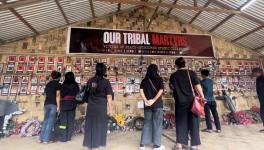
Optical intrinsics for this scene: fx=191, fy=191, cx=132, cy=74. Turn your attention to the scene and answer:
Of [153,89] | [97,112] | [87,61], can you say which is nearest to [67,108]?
[97,112]

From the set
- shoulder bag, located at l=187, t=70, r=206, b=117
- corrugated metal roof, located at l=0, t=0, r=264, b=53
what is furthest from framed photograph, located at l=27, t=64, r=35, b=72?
shoulder bag, located at l=187, t=70, r=206, b=117

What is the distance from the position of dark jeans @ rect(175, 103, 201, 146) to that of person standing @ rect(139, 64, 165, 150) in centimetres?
30

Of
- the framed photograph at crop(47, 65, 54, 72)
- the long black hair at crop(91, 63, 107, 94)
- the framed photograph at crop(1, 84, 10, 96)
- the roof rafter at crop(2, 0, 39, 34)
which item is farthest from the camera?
the framed photograph at crop(47, 65, 54, 72)

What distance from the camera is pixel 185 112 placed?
266 cm

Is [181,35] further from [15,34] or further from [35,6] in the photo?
[15,34]

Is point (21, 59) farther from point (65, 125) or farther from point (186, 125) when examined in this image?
point (186, 125)

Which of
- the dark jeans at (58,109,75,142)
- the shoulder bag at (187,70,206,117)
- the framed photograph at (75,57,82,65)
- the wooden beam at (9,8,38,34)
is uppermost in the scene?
the wooden beam at (9,8,38,34)

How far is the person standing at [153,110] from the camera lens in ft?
9.22

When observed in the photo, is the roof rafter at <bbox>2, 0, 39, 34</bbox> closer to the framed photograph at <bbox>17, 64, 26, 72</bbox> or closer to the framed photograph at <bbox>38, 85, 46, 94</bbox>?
the framed photograph at <bbox>17, 64, 26, 72</bbox>

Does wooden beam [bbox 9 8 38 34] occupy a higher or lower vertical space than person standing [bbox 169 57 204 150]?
higher

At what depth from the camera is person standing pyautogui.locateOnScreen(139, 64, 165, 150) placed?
2.81 m

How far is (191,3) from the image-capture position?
5.35m

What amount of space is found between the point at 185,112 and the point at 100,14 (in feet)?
13.2

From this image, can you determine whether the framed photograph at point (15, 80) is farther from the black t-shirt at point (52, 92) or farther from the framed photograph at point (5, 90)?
the black t-shirt at point (52, 92)
